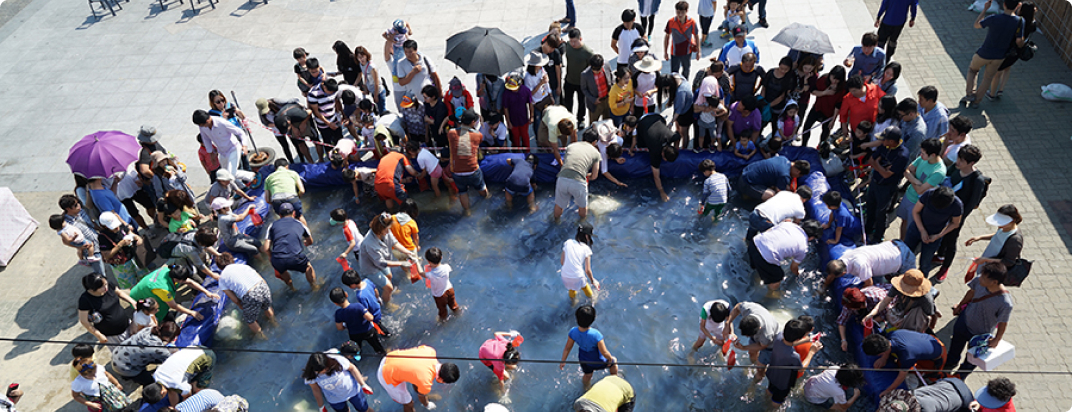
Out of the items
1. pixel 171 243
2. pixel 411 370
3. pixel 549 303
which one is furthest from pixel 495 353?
pixel 171 243

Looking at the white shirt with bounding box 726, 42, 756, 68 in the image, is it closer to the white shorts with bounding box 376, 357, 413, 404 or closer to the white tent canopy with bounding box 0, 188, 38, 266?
the white shorts with bounding box 376, 357, 413, 404

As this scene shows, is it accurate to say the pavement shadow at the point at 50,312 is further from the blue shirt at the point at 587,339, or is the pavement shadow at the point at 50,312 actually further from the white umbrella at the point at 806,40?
the white umbrella at the point at 806,40

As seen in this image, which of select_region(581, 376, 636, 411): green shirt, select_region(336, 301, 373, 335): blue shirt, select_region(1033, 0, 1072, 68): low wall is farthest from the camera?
select_region(1033, 0, 1072, 68): low wall

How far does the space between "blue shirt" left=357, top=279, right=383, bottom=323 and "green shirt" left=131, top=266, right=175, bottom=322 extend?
2580mm

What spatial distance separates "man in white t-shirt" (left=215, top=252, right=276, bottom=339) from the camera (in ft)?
26.9

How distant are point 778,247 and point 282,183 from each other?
6.83m

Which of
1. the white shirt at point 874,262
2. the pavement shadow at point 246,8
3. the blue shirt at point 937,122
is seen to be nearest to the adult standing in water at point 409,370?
the white shirt at point 874,262

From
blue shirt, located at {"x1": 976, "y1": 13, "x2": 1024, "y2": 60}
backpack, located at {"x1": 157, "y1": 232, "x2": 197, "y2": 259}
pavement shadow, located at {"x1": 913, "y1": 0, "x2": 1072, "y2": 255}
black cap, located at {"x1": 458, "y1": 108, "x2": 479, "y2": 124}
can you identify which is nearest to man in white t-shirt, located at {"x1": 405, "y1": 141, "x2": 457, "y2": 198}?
black cap, located at {"x1": 458, "y1": 108, "x2": 479, "y2": 124}

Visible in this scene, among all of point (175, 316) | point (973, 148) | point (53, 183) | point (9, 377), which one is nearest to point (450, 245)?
point (175, 316)

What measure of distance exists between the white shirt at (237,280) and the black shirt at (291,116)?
315 centimetres

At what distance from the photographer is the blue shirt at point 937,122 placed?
899 cm

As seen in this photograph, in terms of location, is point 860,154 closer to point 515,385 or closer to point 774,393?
point 774,393

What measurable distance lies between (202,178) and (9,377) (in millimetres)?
4238

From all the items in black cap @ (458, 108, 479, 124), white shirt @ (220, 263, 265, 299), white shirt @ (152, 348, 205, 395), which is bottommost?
white shirt @ (152, 348, 205, 395)
